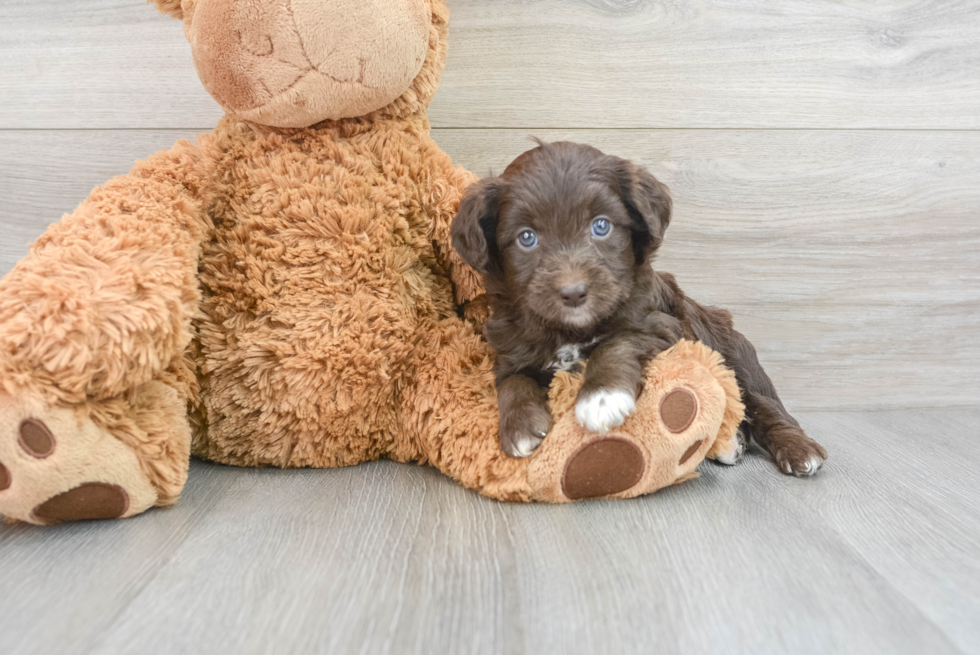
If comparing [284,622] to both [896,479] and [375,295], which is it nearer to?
[375,295]

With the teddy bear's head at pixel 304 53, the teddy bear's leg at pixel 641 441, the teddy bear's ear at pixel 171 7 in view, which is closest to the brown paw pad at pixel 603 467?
the teddy bear's leg at pixel 641 441

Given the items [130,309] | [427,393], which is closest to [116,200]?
[130,309]

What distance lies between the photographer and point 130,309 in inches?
56.1

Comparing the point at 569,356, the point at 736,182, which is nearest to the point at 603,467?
the point at 569,356

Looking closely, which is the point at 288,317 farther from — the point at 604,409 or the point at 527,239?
the point at 604,409

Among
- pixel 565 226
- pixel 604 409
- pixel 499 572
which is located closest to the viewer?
pixel 499 572

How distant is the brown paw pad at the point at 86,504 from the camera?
143 centimetres

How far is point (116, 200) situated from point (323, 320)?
57cm

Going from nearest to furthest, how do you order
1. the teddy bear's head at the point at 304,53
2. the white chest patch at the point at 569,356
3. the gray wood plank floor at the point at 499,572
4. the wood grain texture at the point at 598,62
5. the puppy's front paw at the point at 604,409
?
the gray wood plank floor at the point at 499,572, the puppy's front paw at the point at 604,409, the teddy bear's head at the point at 304,53, the white chest patch at the point at 569,356, the wood grain texture at the point at 598,62

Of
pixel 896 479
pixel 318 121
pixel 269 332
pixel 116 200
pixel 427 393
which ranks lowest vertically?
pixel 896 479

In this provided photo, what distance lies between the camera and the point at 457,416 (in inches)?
68.2

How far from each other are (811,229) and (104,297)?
2.23m

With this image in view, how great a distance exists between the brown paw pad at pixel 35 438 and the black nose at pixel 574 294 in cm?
109

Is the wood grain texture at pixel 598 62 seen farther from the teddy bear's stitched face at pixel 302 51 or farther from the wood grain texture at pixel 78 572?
the wood grain texture at pixel 78 572
